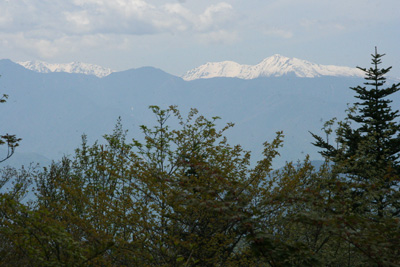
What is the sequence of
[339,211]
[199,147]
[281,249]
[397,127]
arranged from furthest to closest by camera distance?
[397,127]
[199,147]
[339,211]
[281,249]

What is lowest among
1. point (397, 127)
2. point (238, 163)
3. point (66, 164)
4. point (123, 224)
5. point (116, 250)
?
point (116, 250)

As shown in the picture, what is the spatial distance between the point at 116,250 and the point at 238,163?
2.80m

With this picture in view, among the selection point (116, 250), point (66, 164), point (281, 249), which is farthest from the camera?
point (66, 164)

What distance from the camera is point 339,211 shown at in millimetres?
4438

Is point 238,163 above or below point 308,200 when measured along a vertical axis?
above

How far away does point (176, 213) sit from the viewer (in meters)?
6.73

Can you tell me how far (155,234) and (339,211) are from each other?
11.3 feet

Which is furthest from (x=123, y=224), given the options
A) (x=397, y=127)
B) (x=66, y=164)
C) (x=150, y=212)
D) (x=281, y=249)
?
(x=397, y=127)

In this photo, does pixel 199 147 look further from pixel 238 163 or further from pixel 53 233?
pixel 53 233

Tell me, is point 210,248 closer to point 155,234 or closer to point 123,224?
point 155,234

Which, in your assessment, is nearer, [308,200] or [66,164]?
[308,200]

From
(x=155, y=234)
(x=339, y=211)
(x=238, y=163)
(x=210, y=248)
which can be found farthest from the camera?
(x=238, y=163)

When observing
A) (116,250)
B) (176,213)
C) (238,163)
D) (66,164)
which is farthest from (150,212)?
(66,164)

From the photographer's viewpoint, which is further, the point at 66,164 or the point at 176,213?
the point at 66,164
